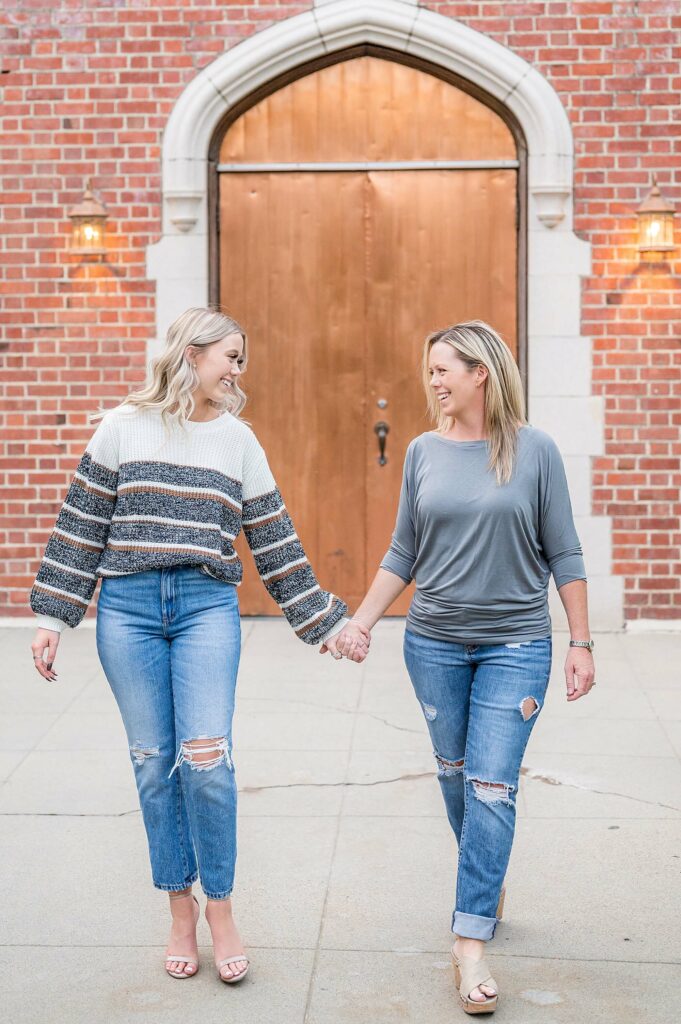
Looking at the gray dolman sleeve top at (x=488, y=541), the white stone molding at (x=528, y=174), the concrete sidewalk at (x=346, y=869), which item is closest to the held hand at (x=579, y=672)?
the gray dolman sleeve top at (x=488, y=541)

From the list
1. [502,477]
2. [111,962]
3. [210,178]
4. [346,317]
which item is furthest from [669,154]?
[111,962]

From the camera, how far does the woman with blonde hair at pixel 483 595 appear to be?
327cm

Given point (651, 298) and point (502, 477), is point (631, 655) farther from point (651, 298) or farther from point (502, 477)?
point (502, 477)

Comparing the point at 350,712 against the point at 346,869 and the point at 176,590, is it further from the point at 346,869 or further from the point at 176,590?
the point at 176,590

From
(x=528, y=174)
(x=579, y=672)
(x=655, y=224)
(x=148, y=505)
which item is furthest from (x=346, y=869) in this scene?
(x=528, y=174)

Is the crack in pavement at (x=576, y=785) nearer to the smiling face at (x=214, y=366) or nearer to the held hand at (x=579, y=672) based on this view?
the held hand at (x=579, y=672)

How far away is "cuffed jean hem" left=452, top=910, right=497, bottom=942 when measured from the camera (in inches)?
128

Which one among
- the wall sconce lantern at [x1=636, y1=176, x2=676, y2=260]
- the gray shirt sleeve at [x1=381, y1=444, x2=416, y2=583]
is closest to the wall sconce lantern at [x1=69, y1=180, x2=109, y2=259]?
the wall sconce lantern at [x1=636, y1=176, x2=676, y2=260]

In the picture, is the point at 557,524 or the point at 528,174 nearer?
the point at 557,524

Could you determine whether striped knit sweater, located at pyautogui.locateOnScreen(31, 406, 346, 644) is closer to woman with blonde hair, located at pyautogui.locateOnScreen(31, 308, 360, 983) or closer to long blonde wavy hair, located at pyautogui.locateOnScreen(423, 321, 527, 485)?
woman with blonde hair, located at pyautogui.locateOnScreen(31, 308, 360, 983)

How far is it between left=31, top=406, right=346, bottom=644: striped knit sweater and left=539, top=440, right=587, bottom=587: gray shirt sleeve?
0.76 meters

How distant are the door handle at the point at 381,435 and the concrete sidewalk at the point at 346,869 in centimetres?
185

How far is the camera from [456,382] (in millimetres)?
3398

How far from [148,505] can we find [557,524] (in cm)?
106
